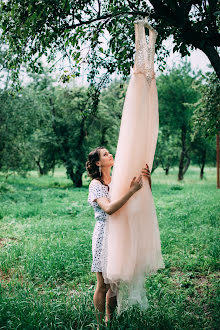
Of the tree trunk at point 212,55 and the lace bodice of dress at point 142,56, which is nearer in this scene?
the lace bodice of dress at point 142,56

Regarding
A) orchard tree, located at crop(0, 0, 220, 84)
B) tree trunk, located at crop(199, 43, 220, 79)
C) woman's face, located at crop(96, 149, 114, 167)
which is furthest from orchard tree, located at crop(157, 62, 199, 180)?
woman's face, located at crop(96, 149, 114, 167)

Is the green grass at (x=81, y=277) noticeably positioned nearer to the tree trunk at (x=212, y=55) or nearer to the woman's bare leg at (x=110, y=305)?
the woman's bare leg at (x=110, y=305)

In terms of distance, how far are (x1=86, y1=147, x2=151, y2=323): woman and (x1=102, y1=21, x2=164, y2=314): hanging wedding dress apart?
4.2 inches

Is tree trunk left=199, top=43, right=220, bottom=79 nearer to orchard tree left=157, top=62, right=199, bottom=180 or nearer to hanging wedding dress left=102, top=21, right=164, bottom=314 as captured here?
hanging wedding dress left=102, top=21, right=164, bottom=314

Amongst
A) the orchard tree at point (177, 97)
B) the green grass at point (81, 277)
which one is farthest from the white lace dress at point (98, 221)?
the orchard tree at point (177, 97)

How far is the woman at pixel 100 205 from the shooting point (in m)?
3.14

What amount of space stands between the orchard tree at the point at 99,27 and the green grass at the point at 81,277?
301cm

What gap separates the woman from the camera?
3.14m

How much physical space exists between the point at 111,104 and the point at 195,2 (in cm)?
2141

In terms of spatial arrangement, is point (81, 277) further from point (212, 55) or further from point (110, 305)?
point (212, 55)

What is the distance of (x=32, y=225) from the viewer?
874cm

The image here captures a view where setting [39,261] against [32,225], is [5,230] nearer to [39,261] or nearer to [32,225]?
[32,225]

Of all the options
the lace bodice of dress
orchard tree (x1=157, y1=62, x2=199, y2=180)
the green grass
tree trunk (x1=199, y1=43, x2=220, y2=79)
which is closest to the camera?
the lace bodice of dress

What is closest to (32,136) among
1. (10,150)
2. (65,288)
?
(10,150)
